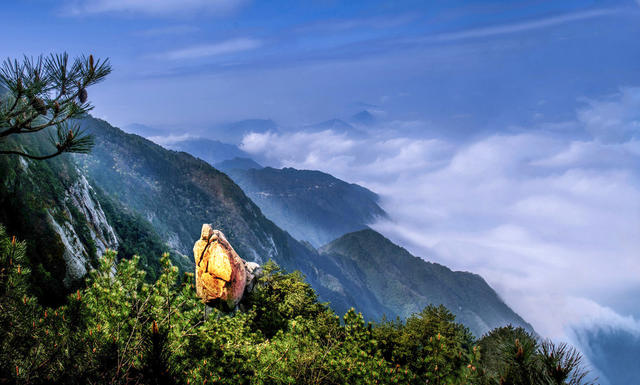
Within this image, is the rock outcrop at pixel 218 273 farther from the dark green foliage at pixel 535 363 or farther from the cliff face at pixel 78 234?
the dark green foliage at pixel 535 363

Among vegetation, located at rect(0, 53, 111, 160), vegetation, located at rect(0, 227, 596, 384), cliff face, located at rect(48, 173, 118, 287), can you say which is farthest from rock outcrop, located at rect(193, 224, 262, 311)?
vegetation, located at rect(0, 53, 111, 160)

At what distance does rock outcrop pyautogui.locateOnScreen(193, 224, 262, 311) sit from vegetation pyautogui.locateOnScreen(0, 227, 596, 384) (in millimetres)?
1407

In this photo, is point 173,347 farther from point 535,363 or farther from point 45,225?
point 45,225

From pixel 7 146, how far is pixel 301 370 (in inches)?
949

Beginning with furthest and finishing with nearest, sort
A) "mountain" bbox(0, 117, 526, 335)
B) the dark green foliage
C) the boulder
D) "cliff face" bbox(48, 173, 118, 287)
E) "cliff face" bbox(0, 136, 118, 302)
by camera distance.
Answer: the boulder → "cliff face" bbox(48, 173, 118, 287) → "mountain" bbox(0, 117, 526, 335) → "cliff face" bbox(0, 136, 118, 302) → the dark green foliage

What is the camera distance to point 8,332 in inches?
219

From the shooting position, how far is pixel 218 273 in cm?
2370

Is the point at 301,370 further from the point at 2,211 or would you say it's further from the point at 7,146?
the point at 7,146

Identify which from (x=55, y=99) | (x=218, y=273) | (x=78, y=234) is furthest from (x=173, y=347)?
(x=78, y=234)

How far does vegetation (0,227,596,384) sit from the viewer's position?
5.04m

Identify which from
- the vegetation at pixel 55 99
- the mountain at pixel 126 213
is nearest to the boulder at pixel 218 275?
the mountain at pixel 126 213

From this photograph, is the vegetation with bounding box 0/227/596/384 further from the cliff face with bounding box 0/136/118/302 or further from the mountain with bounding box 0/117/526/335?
the cliff face with bounding box 0/136/118/302

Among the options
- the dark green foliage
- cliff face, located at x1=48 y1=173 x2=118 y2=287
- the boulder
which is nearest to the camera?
the dark green foliage

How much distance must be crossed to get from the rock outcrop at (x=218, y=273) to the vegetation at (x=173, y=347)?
1.41 m
